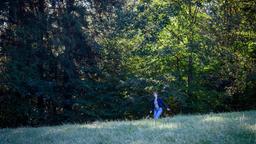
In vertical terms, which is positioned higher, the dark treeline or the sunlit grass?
the dark treeline

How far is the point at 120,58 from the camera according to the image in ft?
104

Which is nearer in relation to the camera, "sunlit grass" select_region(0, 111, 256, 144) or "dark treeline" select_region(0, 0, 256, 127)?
"sunlit grass" select_region(0, 111, 256, 144)

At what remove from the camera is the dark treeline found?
95.6 feet

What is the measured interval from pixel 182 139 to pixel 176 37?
2189 cm

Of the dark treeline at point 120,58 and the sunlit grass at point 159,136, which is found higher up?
the dark treeline at point 120,58

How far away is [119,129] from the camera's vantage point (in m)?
16.5

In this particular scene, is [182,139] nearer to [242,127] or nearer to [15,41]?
[242,127]

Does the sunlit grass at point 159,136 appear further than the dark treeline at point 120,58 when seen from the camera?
No

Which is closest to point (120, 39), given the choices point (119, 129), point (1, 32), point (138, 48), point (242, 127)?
A: point (138, 48)

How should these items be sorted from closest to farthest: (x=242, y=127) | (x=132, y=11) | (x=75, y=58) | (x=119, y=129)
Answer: (x=242, y=127), (x=119, y=129), (x=75, y=58), (x=132, y=11)

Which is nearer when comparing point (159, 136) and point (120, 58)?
point (159, 136)

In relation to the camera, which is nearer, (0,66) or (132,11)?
(0,66)

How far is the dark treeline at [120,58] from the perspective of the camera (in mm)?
29141

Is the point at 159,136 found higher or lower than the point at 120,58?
lower
